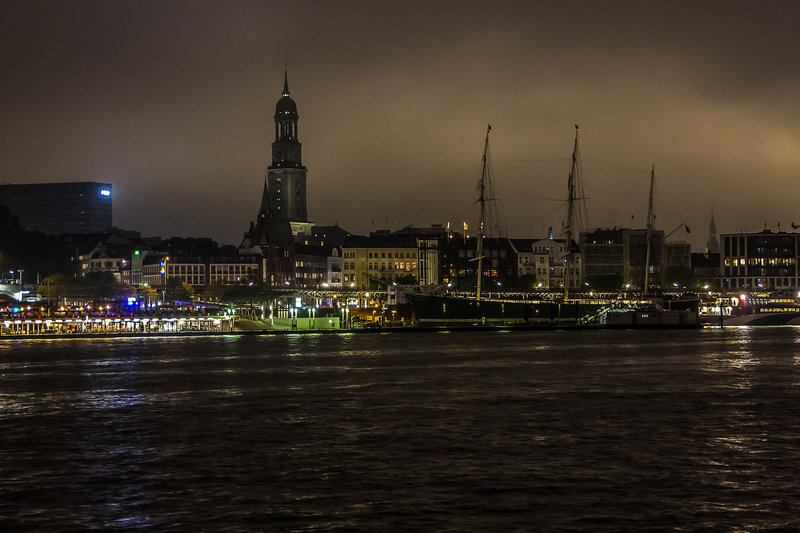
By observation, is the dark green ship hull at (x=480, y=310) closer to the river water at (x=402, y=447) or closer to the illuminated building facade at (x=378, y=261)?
the illuminated building facade at (x=378, y=261)

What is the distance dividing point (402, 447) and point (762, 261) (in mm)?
180404

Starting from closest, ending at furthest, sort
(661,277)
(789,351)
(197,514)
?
1. (197,514)
2. (789,351)
3. (661,277)

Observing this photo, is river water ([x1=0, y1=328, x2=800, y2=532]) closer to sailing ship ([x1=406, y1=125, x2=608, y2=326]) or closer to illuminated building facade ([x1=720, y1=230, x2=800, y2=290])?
sailing ship ([x1=406, y1=125, x2=608, y2=326])

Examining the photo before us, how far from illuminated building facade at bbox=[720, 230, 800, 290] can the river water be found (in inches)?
5653

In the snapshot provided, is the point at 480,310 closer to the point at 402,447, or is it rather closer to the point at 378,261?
the point at 378,261

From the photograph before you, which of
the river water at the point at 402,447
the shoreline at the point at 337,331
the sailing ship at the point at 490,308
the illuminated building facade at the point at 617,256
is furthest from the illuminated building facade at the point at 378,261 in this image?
the river water at the point at 402,447

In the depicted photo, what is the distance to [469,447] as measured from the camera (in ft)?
92.9

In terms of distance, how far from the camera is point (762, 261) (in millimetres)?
193750

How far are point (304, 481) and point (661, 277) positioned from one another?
174115 millimetres

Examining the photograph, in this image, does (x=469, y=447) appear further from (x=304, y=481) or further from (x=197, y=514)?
(x=197, y=514)

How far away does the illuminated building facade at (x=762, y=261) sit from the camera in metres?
191

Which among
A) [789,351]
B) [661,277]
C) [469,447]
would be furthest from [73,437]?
[661,277]

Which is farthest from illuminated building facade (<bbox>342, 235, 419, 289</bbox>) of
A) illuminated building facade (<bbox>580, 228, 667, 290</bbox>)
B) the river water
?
the river water

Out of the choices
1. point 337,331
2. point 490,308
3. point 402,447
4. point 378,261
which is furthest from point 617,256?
point 402,447
